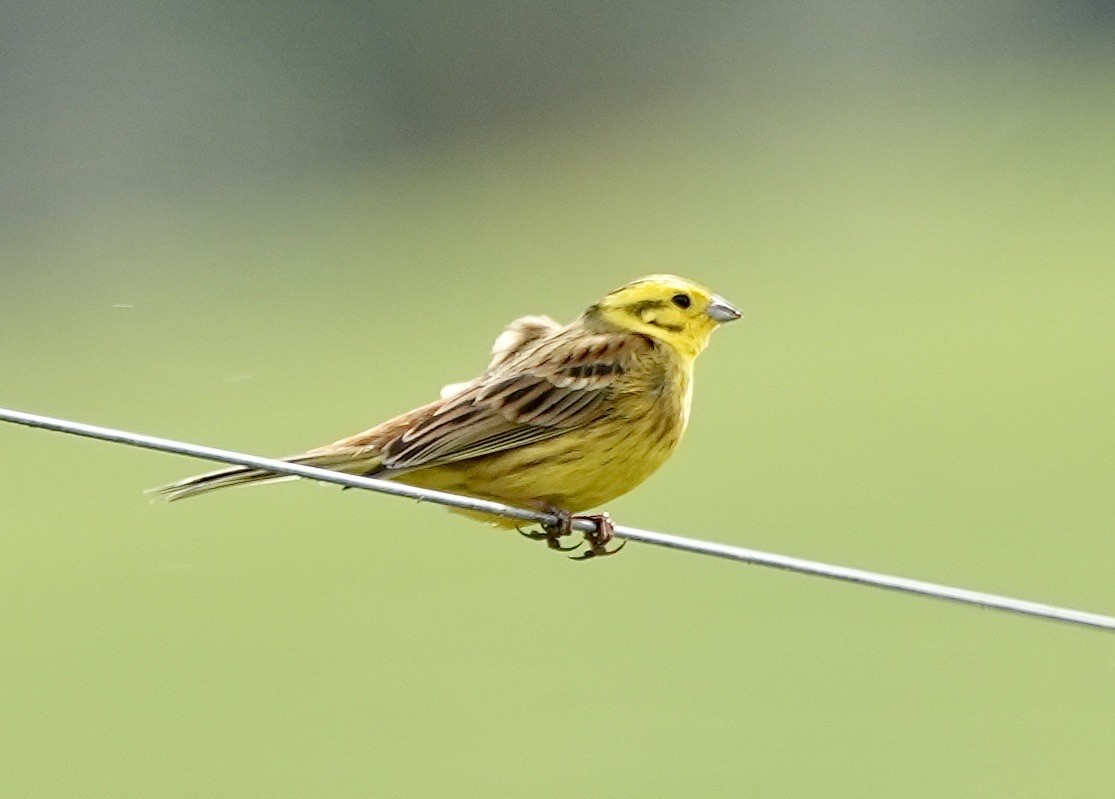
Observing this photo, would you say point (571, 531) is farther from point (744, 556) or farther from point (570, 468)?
point (744, 556)

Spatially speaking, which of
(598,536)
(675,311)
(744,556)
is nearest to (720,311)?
(675,311)

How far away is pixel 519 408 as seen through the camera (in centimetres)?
679

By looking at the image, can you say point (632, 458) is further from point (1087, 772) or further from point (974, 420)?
point (974, 420)

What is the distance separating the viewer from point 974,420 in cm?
2097

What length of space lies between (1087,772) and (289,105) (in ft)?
50.6

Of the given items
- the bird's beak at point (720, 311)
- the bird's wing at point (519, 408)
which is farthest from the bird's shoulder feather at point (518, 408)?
the bird's beak at point (720, 311)

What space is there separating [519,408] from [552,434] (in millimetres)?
198

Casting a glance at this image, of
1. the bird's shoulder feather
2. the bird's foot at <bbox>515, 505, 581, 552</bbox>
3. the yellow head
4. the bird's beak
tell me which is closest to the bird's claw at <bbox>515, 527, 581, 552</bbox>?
the bird's foot at <bbox>515, 505, 581, 552</bbox>

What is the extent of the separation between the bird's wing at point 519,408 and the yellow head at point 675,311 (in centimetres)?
12

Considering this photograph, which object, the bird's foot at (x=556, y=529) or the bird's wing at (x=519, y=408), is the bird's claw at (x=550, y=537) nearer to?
the bird's foot at (x=556, y=529)

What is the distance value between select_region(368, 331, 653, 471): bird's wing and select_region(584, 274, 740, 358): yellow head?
4.8 inches

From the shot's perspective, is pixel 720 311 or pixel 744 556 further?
pixel 720 311

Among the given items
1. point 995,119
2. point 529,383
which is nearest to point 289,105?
point 995,119

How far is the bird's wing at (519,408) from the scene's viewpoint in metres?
6.66
